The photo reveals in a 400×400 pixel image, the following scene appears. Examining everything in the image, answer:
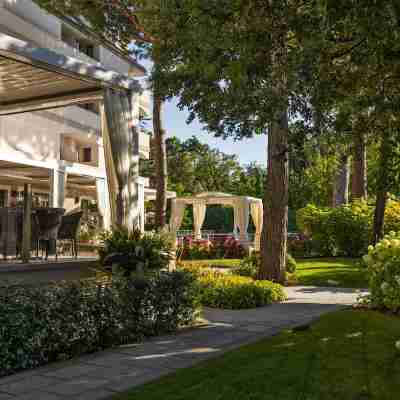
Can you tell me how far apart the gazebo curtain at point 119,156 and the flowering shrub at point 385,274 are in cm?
363

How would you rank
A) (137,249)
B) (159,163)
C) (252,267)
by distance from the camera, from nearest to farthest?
(137,249), (252,267), (159,163)

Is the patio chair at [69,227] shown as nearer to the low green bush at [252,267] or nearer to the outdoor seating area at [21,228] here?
the outdoor seating area at [21,228]

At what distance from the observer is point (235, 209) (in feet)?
72.4

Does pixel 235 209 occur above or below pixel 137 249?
above

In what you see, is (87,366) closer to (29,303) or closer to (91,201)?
(29,303)

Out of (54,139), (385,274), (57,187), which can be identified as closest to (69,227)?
(385,274)

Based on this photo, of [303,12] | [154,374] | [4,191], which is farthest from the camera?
[4,191]

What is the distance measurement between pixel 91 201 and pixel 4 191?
6.82 metres

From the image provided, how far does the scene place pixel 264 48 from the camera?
22.4ft

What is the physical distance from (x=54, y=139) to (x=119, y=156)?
14.6 m

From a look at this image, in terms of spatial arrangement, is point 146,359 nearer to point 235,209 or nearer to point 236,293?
point 236,293

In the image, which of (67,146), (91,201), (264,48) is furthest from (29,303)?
(91,201)

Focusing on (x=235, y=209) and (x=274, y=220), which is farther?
(x=235, y=209)

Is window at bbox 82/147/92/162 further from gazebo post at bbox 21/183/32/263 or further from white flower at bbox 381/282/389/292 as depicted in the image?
white flower at bbox 381/282/389/292
